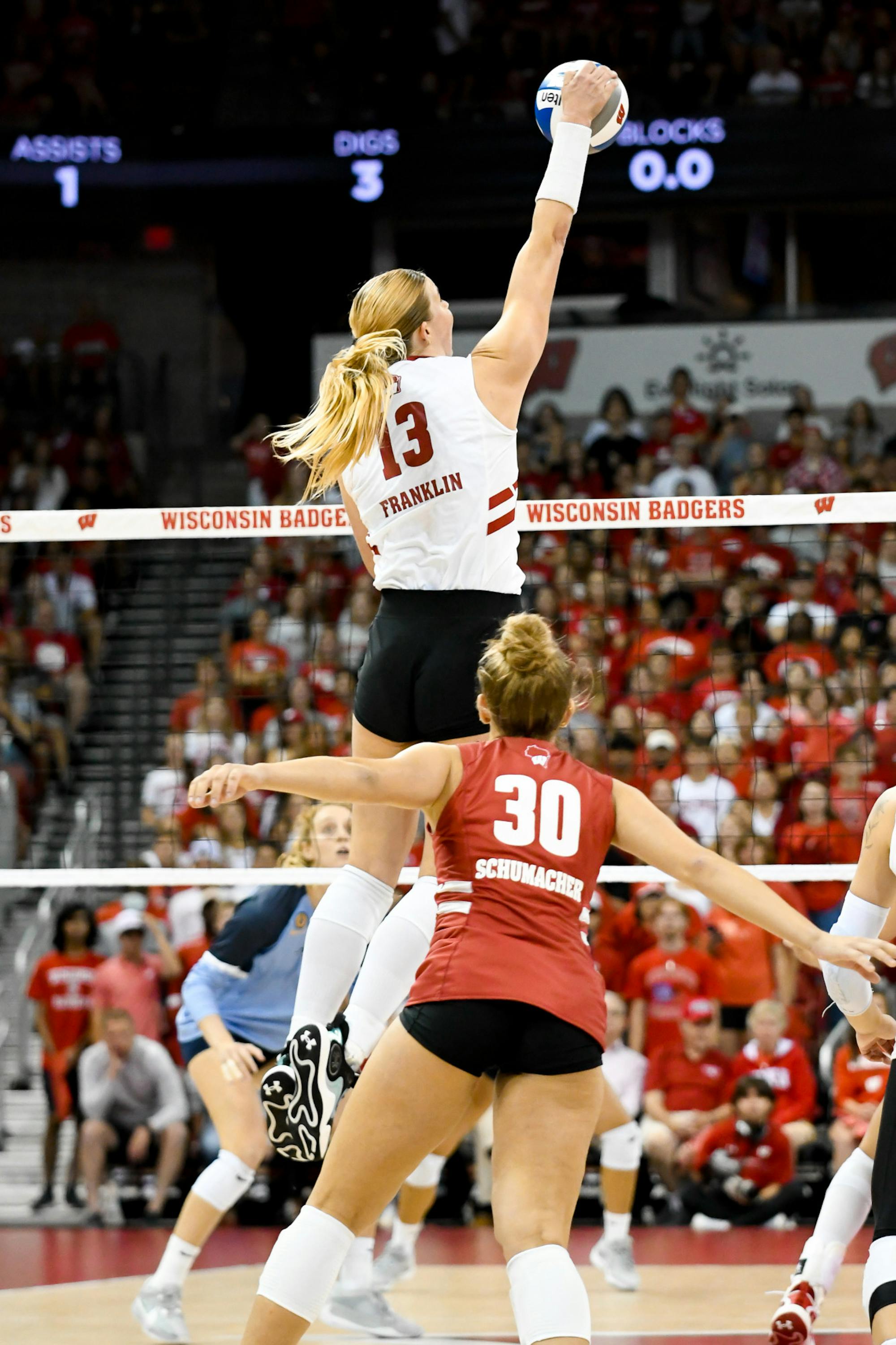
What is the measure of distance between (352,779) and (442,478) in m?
1.13

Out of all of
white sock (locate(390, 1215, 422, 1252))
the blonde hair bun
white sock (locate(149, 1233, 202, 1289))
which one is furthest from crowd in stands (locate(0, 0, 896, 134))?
the blonde hair bun

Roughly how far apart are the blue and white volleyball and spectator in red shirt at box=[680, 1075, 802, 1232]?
5.99 metres

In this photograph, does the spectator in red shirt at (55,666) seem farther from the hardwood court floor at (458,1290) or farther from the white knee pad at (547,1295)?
the white knee pad at (547,1295)

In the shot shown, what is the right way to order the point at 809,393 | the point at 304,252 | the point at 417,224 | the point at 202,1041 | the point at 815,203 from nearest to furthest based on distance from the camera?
the point at 202,1041 < the point at 809,393 < the point at 815,203 < the point at 417,224 < the point at 304,252

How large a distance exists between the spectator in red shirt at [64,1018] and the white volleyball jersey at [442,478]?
261 inches

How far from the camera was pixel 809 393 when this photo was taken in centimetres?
1661

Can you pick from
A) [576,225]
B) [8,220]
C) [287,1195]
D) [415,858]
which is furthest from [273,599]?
[8,220]

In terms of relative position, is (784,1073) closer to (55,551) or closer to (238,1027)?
(238,1027)

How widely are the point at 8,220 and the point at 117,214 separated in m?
1.46

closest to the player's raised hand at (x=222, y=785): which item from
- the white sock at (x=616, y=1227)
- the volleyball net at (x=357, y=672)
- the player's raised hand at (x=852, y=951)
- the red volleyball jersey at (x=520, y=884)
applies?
the red volleyball jersey at (x=520, y=884)

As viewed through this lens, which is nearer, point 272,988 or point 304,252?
point 272,988

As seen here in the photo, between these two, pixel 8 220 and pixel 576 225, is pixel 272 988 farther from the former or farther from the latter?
pixel 8 220

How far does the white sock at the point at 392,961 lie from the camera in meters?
4.78

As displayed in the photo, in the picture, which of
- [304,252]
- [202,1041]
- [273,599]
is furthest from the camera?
[304,252]
